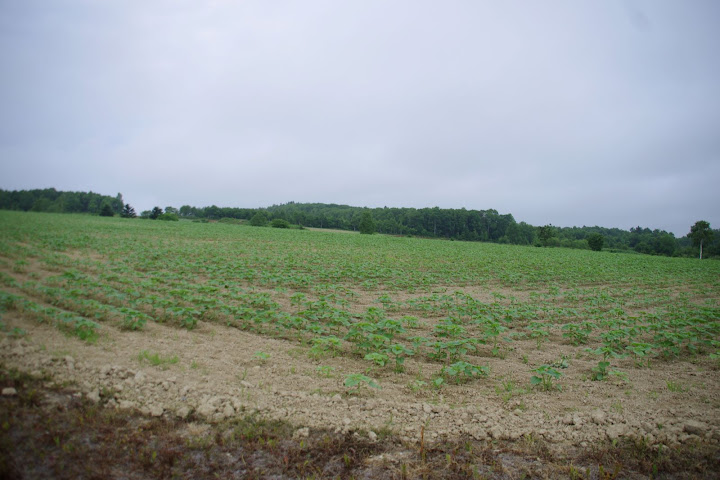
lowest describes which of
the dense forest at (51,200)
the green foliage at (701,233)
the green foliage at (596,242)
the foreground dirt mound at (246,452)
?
the foreground dirt mound at (246,452)

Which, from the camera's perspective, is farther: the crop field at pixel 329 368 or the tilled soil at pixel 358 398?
the tilled soil at pixel 358 398

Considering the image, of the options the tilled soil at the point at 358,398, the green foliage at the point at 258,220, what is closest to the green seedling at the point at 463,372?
the tilled soil at the point at 358,398

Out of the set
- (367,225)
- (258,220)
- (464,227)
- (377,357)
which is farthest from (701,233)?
(258,220)

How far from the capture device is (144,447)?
3.37 metres

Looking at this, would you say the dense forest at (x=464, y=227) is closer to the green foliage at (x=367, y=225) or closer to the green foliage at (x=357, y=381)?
the green foliage at (x=367, y=225)

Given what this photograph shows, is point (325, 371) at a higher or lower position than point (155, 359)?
lower

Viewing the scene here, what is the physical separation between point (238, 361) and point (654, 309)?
16380mm

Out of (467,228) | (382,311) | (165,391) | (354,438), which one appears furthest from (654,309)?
(467,228)

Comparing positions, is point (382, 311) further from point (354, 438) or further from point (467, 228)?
point (467, 228)

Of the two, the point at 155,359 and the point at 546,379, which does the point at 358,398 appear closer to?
the point at 155,359

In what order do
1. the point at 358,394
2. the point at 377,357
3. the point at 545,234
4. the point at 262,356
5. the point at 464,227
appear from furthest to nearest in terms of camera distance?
1. the point at 464,227
2. the point at 545,234
3. the point at 262,356
4. the point at 377,357
5. the point at 358,394

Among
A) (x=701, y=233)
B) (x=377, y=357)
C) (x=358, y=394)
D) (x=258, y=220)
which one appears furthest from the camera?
(x=258, y=220)

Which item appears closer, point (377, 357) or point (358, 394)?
point (358, 394)

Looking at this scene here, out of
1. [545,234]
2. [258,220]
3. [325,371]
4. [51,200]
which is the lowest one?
[325,371]
